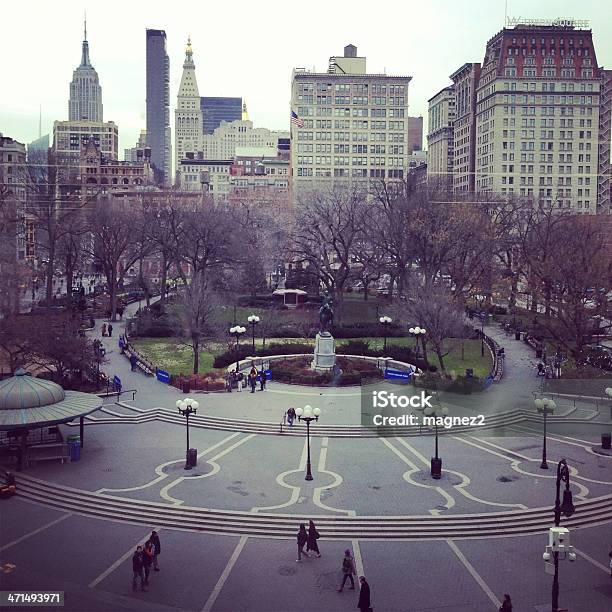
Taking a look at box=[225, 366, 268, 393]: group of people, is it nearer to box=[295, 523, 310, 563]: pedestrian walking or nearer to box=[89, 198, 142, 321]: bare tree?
box=[295, 523, 310, 563]: pedestrian walking

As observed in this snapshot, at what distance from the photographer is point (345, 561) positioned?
18562 millimetres

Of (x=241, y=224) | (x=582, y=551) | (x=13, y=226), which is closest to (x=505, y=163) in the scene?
(x=241, y=224)

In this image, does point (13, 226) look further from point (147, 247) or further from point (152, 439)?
point (152, 439)

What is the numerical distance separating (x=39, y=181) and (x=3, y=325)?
39776 mm

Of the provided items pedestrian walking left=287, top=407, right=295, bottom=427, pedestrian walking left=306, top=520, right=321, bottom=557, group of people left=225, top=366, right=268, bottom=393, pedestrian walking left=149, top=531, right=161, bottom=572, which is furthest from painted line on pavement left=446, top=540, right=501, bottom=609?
group of people left=225, top=366, right=268, bottom=393

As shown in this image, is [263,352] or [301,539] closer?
[301,539]

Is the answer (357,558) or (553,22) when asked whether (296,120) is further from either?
(357,558)

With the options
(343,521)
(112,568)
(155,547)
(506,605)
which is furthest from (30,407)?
(506,605)

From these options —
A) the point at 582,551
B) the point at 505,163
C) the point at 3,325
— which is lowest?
the point at 582,551

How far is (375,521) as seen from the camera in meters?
22.6

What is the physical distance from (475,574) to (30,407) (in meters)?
18.4

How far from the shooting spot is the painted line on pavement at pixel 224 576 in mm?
17703

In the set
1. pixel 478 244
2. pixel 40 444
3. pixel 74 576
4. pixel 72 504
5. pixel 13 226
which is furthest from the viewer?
pixel 478 244

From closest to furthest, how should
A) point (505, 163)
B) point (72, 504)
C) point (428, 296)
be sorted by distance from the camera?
point (72, 504) < point (428, 296) < point (505, 163)
